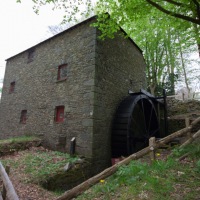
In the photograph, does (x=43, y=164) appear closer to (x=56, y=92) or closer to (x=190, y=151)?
(x=56, y=92)

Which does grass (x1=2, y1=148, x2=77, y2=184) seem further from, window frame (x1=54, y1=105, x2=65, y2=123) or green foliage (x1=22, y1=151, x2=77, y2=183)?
window frame (x1=54, y1=105, x2=65, y2=123)

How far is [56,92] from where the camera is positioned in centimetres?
791

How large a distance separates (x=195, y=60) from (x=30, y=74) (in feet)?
48.7

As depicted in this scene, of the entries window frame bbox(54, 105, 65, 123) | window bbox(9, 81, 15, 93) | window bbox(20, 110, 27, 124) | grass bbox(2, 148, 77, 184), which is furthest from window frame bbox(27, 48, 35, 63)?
grass bbox(2, 148, 77, 184)

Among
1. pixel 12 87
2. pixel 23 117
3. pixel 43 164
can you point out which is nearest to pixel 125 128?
pixel 43 164

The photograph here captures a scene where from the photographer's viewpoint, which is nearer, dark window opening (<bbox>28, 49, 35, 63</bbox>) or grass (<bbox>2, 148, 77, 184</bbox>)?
grass (<bbox>2, 148, 77, 184</bbox>)

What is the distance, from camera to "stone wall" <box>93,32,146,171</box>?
22.0 feet

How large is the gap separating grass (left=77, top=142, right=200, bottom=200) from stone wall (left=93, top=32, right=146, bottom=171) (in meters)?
2.76

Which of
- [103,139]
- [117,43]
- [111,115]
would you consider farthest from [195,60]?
[103,139]

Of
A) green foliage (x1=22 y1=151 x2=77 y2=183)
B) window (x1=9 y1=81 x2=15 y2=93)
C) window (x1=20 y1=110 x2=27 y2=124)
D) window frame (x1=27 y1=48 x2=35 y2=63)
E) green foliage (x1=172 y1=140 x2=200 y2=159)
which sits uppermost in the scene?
window frame (x1=27 y1=48 x2=35 y2=63)

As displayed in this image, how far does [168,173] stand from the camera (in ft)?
11.6

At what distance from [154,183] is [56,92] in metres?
5.97

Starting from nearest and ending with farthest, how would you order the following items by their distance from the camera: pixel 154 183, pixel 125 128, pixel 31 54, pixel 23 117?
pixel 154 183
pixel 125 128
pixel 23 117
pixel 31 54

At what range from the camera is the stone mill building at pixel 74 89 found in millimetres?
6688
